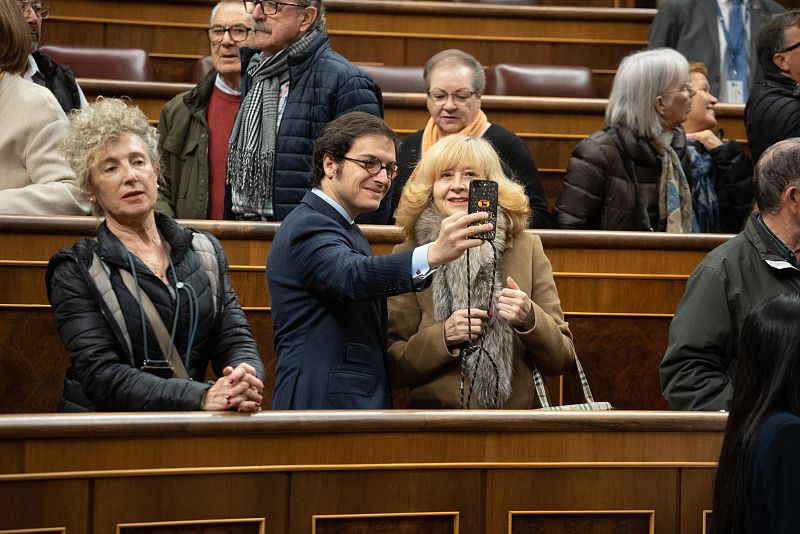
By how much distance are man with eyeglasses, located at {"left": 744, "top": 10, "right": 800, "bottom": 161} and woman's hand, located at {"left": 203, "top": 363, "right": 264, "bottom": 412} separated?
2006mm

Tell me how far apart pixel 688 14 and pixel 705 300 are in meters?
2.36

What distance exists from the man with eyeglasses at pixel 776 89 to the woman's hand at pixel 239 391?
79.0 inches

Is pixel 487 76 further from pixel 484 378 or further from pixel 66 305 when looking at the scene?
pixel 66 305

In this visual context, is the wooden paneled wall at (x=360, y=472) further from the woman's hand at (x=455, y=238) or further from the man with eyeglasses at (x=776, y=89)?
the man with eyeglasses at (x=776, y=89)

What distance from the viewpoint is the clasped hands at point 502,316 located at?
7.50 ft

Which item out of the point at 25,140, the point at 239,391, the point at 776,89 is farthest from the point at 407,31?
the point at 239,391

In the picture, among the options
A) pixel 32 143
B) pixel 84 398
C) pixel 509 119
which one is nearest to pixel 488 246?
pixel 84 398

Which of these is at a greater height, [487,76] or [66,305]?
[487,76]

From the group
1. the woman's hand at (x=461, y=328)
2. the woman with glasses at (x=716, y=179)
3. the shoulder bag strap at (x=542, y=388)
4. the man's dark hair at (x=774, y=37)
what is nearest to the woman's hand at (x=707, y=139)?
the woman with glasses at (x=716, y=179)

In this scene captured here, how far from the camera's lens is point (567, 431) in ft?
6.61

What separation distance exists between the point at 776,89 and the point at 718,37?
3.49 feet

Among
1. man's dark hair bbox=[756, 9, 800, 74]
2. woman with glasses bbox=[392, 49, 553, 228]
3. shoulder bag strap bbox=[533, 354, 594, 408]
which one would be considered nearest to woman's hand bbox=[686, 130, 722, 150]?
man's dark hair bbox=[756, 9, 800, 74]

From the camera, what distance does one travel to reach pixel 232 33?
11.3ft

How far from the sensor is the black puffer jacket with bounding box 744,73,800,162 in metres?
3.38
